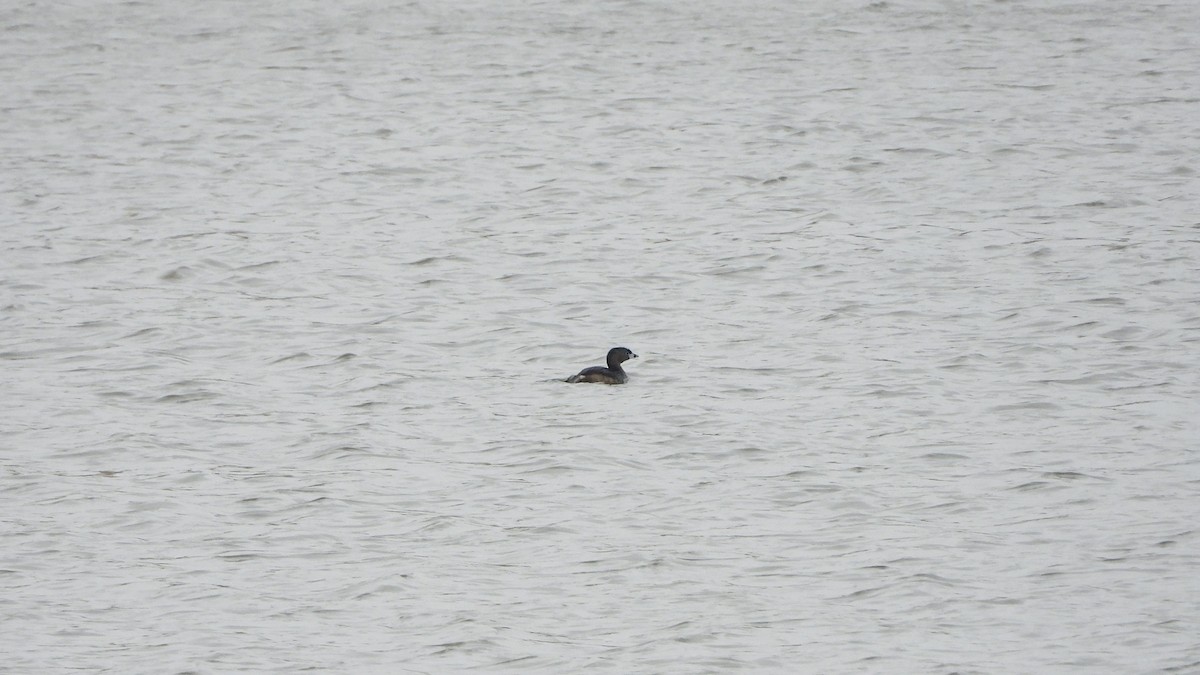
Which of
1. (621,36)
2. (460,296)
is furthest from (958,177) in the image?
(621,36)

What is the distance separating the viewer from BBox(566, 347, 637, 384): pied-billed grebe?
14.3m

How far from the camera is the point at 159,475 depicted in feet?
40.4

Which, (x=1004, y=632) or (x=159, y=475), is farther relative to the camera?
(x=159, y=475)

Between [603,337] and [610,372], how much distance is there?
1.54 metres

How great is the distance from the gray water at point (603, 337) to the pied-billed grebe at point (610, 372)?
0.37 meters

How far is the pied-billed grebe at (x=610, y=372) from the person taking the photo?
14273 millimetres

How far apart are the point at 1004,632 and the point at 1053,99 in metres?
A: 15.3

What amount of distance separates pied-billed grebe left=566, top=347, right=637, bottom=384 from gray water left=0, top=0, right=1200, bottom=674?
37 cm

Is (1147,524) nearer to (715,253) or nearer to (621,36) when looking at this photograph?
(715,253)

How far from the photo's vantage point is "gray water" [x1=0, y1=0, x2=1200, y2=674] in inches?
390

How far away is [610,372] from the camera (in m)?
14.3

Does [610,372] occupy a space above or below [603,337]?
above

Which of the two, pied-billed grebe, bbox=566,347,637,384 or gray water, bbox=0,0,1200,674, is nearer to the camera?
gray water, bbox=0,0,1200,674

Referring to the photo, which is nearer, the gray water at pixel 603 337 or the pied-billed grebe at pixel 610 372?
the gray water at pixel 603 337
